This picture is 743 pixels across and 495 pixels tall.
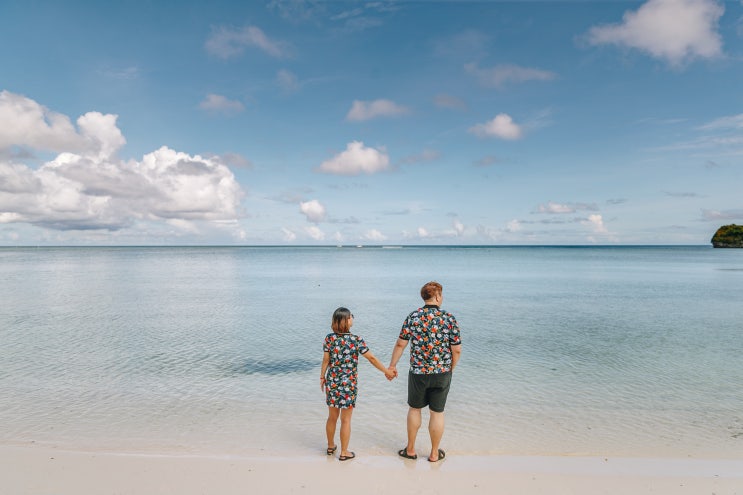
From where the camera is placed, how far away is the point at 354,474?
18.7 ft

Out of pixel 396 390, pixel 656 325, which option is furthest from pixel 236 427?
pixel 656 325

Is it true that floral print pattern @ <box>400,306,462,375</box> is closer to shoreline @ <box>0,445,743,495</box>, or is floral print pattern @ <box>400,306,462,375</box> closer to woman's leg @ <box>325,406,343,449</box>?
woman's leg @ <box>325,406,343,449</box>

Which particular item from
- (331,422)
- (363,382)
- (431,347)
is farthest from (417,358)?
(363,382)

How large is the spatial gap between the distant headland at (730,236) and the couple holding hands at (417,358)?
197m

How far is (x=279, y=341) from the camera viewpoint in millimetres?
15516

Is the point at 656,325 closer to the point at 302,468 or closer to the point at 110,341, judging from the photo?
the point at 302,468

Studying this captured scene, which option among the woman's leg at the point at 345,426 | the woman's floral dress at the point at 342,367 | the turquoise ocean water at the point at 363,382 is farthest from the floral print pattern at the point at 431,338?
the turquoise ocean water at the point at 363,382

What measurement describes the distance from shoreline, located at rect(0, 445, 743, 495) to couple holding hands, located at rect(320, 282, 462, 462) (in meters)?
0.50

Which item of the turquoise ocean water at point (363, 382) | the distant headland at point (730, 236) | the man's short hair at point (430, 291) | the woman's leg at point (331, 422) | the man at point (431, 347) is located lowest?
the turquoise ocean water at point (363, 382)

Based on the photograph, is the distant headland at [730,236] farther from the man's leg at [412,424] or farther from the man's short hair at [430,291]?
the man's short hair at [430,291]

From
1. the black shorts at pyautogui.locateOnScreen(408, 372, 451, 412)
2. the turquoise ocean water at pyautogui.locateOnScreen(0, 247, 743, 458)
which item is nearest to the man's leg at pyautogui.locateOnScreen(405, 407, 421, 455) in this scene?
the black shorts at pyautogui.locateOnScreen(408, 372, 451, 412)

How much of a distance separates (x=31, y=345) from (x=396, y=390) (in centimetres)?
1238

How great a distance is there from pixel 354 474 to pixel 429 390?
4.77 feet

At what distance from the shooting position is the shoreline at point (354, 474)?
536 cm
